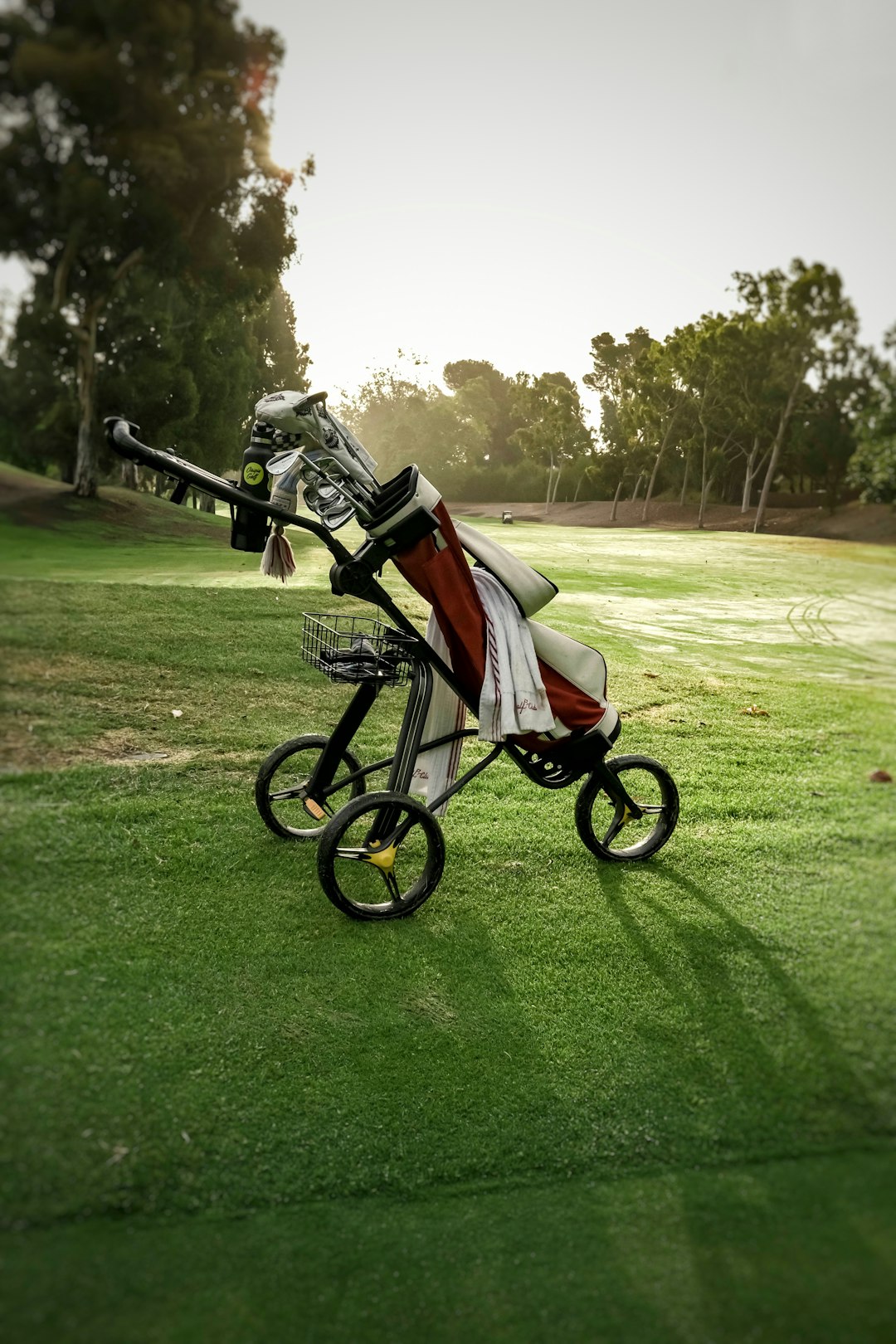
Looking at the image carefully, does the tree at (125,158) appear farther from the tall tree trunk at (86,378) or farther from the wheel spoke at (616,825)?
the wheel spoke at (616,825)

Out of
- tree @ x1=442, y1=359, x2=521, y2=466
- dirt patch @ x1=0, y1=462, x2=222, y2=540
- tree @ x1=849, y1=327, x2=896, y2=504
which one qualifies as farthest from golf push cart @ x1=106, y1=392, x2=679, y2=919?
tree @ x1=849, y1=327, x2=896, y2=504

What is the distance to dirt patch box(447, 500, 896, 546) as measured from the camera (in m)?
2.50

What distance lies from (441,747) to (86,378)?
6.01 feet

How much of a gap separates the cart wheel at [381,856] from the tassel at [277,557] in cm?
85

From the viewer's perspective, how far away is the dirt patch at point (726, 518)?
2.50 metres

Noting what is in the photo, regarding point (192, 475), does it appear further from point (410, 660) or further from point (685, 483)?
point (685, 483)

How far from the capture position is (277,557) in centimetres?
315

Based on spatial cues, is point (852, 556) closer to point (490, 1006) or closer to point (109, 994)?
point (490, 1006)

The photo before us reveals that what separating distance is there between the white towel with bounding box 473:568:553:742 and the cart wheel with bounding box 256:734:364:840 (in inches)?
38.7

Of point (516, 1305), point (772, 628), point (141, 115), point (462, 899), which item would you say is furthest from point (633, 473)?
point (516, 1305)

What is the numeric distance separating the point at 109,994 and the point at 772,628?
261 cm

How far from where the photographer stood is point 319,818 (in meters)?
3.93

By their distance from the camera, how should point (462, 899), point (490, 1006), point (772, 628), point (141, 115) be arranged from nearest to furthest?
point (141, 115) → point (490, 1006) → point (772, 628) → point (462, 899)

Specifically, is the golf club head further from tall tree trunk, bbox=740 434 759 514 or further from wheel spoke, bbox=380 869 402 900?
wheel spoke, bbox=380 869 402 900
